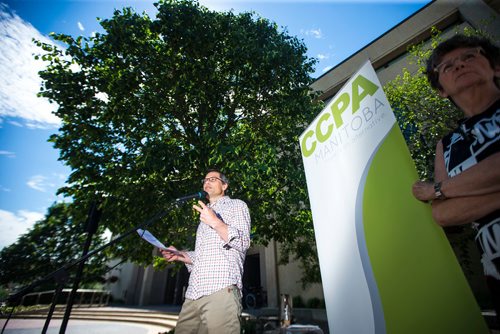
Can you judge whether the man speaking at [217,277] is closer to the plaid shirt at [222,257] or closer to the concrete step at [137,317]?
the plaid shirt at [222,257]

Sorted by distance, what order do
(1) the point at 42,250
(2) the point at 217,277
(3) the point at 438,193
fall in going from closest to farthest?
(3) the point at 438,193, (2) the point at 217,277, (1) the point at 42,250

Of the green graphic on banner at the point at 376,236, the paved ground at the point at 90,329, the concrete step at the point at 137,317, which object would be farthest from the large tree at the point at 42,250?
the green graphic on banner at the point at 376,236

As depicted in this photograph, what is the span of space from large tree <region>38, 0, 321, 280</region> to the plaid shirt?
240 centimetres

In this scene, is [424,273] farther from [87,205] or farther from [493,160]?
[87,205]

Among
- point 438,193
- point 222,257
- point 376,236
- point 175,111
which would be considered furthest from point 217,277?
point 175,111

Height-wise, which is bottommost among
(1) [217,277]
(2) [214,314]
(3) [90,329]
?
(3) [90,329]

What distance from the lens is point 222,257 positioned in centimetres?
194

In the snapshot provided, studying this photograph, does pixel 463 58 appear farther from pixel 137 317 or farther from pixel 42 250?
pixel 42 250

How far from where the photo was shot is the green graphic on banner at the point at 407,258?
104 centimetres

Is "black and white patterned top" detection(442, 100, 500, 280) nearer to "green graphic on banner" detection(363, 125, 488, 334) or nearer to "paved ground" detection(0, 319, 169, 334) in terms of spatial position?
"green graphic on banner" detection(363, 125, 488, 334)

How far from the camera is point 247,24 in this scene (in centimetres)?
628

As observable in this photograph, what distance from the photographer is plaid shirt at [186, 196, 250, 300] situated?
185 cm

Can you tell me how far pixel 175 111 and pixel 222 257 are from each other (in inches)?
199

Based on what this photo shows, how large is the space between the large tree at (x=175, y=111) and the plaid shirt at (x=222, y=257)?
94.5 inches
